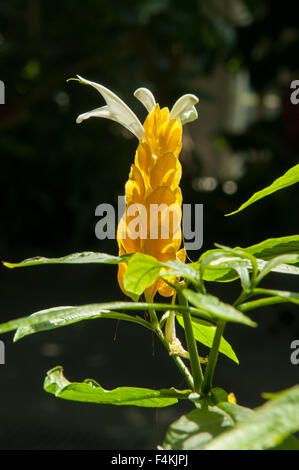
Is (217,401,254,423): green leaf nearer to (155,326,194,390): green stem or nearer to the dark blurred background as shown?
(155,326,194,390): green stem

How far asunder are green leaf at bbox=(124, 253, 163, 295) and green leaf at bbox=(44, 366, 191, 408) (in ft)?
0.19

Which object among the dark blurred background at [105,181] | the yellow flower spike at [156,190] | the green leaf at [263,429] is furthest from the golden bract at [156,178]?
the dark blurred background at [105,181]

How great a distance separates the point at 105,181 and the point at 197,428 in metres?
3.57

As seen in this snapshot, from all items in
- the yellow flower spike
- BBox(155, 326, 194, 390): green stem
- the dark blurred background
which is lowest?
BBox(155, 326, 194, 390): green stem

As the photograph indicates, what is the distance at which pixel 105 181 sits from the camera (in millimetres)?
3764

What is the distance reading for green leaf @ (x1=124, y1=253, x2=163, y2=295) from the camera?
240 mm

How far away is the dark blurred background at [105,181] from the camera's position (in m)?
2.03

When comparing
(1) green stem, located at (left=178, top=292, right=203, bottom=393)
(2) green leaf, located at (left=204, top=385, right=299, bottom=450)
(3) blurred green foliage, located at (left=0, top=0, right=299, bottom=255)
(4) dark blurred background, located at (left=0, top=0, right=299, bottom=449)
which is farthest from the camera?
(3) blurred green foliage, located at (left=0, top=0, right=299, bottom=255)

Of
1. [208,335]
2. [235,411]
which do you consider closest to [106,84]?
[208,335]

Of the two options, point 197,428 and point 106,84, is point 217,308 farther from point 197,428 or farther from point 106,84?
point 106,84

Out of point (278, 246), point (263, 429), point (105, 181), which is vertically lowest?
point (263, 429)

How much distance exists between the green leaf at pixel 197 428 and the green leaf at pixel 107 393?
0.04m

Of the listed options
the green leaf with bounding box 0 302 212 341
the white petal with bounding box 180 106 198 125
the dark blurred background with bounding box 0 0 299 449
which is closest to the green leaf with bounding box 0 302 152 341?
the green leaf with bounding box 0 302 212 341

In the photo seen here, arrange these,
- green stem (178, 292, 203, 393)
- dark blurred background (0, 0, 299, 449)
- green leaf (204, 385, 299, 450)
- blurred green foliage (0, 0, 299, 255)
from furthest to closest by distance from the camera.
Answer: blurred green foliage (0, 0, 299, 255), dark blurred background (0, 0, 299, 449), green stem (178, 292, 203, 393), green leaf (204, 385, 299, 450)
